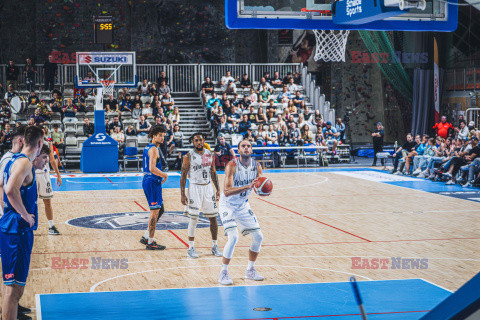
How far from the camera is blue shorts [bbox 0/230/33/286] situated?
5039 mm

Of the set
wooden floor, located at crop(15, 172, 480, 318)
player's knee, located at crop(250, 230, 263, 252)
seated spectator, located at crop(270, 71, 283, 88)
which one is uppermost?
seated spectator, located at crop(270, 71, 283, 88)

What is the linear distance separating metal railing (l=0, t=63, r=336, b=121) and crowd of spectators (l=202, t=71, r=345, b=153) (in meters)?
0.39

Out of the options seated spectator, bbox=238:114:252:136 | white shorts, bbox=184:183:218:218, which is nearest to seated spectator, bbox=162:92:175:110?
seated spectator, bbox=238:114:252:136

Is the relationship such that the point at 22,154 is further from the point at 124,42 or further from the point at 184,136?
the point at 124,42

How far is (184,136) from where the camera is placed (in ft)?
78.4

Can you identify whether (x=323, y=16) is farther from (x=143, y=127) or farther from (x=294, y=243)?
(x=143, y=127)

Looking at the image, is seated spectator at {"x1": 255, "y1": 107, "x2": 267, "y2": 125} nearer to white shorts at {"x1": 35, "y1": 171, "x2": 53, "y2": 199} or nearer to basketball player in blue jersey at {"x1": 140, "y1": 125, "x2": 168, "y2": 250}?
white shorts at {"x1": 35, "y1": 171, "x2": 53, "y2": 199}

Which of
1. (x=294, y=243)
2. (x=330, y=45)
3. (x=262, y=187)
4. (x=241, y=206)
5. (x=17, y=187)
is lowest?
(x=294, y=243)

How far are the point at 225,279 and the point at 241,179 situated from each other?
3.88ft

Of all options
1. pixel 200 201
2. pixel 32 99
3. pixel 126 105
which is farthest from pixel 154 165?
pixel 32 99

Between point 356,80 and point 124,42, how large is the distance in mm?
10828

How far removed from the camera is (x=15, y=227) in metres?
5.04

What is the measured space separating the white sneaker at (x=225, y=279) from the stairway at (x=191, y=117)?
53.5 feet

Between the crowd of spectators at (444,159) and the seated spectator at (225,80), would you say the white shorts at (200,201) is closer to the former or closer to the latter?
the crowd of spectators at (444,159)
